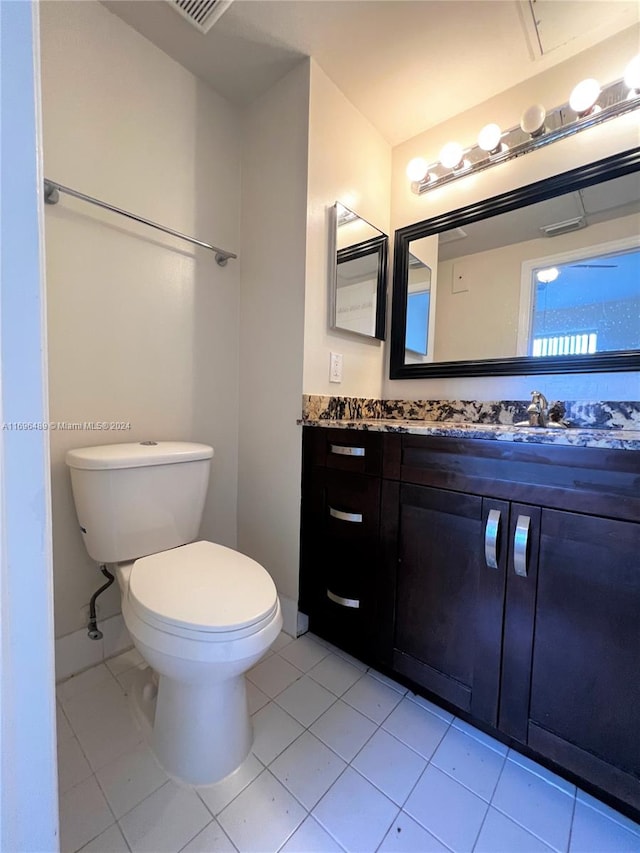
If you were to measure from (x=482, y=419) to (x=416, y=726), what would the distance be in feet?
3.44

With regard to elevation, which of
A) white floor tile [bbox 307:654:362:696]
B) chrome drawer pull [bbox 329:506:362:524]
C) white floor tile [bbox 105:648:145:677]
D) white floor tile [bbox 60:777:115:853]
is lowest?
white floor tile [bbox 105:648:145:677]

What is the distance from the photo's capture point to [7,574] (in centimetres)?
44

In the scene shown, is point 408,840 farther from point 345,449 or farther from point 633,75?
point 633,75

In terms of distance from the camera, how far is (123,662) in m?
1.23

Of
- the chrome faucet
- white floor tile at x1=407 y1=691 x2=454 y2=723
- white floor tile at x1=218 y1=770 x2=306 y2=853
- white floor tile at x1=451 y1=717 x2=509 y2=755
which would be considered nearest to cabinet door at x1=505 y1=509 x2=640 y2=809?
white floor tile at x1=451 y1=717 x2=509 y2=755

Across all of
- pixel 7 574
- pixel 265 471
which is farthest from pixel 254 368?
pixel 7 574

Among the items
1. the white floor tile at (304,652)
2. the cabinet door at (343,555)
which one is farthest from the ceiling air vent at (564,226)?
the white floor tile at (304,652)

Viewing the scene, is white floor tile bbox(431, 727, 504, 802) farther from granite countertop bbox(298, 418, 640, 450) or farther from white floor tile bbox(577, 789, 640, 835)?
granite countertop bbox(298, 418, 640, 450)

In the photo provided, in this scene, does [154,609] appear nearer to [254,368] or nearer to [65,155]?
[254,368]

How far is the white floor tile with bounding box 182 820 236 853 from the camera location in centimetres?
71

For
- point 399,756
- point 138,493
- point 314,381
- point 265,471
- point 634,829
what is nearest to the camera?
point 634,829

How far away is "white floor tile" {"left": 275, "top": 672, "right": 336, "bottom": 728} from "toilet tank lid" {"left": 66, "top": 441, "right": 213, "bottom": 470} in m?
0.81

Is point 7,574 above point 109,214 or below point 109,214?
below

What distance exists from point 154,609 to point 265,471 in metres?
0.75
